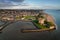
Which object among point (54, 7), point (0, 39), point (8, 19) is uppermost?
point (54, 7)

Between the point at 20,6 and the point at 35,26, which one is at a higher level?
the point at 20,6

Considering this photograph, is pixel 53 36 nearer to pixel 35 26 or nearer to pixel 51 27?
pixel 51 27

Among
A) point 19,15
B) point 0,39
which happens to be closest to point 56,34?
point 19,15

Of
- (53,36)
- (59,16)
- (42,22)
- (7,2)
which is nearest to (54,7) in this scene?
(59,16)
